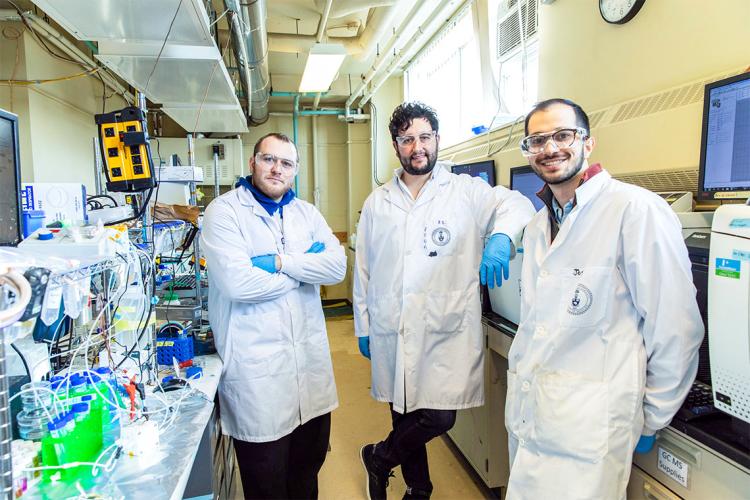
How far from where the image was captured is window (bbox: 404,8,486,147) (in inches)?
131

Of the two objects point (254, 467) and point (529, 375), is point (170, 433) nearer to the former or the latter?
point (254, 467)

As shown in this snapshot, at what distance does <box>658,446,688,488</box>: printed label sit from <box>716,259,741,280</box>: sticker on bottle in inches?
18.6

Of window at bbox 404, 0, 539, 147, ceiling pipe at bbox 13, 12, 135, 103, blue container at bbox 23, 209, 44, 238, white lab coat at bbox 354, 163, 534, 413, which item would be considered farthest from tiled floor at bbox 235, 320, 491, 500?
ceiling pipe at bbox 13, 12, 135, 103

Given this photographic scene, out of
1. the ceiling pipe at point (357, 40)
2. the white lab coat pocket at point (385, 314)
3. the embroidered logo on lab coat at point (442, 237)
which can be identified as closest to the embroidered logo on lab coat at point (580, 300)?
the embroidered logo on lab coat at point (442, 237)

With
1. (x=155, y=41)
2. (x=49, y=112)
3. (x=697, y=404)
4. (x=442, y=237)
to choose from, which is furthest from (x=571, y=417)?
(x=49, y=112)

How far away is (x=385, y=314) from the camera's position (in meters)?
1.84

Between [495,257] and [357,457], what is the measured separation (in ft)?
5.19

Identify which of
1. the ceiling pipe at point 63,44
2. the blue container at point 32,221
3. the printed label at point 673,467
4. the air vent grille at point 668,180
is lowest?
the printed label at point 673,467

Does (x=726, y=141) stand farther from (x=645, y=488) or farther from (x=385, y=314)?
(x=385, y=314)

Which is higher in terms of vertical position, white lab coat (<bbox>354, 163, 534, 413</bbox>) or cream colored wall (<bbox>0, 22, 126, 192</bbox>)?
cream colored wall (<bbox>0, 22, 126, 192</bbox>)

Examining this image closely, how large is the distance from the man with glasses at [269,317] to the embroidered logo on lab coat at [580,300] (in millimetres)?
889

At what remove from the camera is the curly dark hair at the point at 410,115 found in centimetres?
179

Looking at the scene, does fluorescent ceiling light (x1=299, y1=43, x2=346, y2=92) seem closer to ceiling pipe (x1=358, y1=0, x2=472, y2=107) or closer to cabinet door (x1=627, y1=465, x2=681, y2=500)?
ceiling pipe (x1=358, y1=0, x2=472, y2=107)

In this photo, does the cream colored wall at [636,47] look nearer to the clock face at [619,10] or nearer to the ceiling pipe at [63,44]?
the clock face at [619,10]
